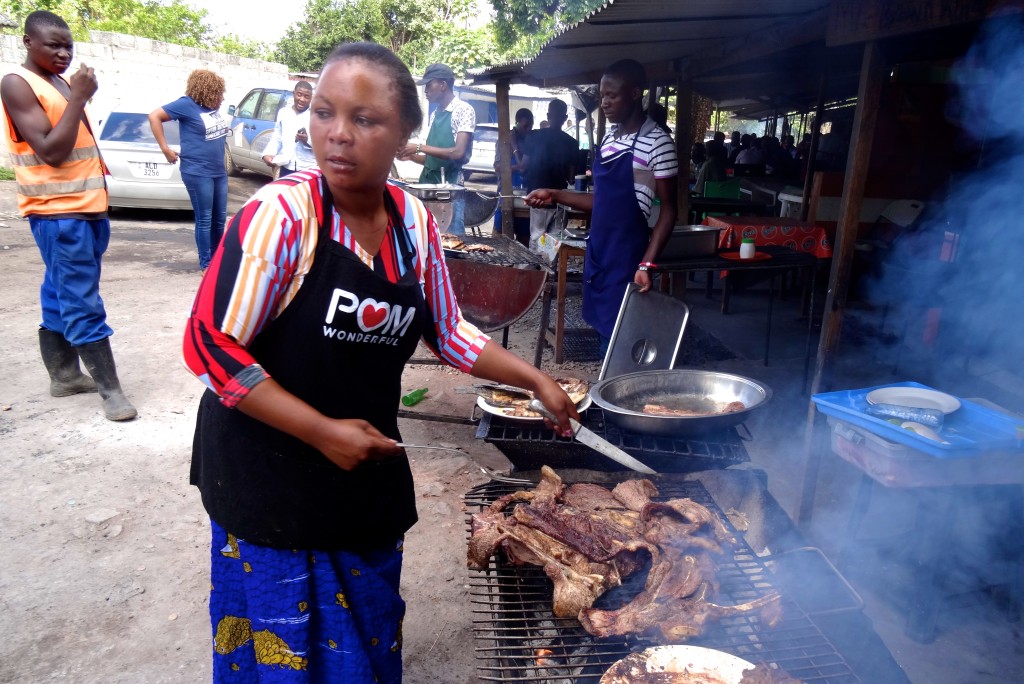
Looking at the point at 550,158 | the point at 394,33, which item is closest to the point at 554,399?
the point at 550,158

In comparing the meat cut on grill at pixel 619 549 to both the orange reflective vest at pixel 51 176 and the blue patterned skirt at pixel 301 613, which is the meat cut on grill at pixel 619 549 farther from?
the orange reflective vest at pixel 51 176

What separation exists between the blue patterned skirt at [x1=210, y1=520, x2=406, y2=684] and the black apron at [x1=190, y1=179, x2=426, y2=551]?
7cm

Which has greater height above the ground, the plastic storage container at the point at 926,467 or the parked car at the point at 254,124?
the parked car at the point at 254,124

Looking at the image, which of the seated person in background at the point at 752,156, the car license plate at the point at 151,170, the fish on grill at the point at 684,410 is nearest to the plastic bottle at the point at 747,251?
the fish on grill at the point at 684,410

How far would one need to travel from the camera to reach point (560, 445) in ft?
10.8

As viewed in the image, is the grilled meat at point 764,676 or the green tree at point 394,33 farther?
the green tree at point 394,33

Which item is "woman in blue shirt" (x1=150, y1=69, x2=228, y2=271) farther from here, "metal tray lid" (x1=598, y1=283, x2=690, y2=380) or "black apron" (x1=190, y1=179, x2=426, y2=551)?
"black apron" (x1=190, y1=179, x2=426, y2=551)

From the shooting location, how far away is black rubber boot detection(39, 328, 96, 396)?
16.5ft

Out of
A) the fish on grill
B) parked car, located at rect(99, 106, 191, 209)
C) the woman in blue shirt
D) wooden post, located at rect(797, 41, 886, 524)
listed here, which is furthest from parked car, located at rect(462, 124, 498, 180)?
the fish on grill

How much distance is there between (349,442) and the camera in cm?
160

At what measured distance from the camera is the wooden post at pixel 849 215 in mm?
3400

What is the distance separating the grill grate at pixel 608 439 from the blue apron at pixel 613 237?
4.63 feet

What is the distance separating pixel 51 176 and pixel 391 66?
3.86 metres

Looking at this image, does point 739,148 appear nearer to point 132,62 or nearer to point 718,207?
point 718,207
